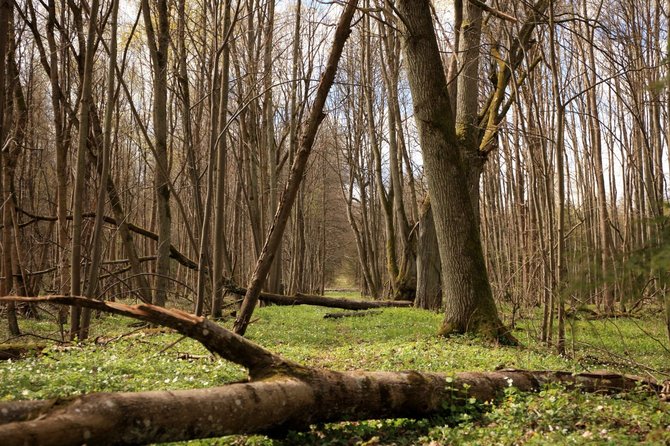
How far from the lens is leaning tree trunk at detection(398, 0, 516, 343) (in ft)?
26.4

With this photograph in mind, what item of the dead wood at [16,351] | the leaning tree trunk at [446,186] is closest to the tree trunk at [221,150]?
the leaning tree trunk at [446,186]

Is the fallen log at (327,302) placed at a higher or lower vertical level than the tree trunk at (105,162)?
lower

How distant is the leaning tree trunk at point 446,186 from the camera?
805 centimetres

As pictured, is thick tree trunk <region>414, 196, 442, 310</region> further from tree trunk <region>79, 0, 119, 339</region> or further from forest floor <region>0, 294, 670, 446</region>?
tree trunk <region>79, 0, 119, 339</region>

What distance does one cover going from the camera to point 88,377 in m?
4.48

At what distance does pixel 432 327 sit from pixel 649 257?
7281 mm

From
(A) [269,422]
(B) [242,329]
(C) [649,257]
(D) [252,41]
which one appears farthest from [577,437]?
(D) [252,41]

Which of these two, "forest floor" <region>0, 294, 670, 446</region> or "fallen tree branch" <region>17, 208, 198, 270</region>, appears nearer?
"forest floor" <region>0, 294, 670, 446</region>

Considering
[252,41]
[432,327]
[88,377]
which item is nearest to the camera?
[88,377]

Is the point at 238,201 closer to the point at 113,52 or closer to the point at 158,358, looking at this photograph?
the point at 113,52

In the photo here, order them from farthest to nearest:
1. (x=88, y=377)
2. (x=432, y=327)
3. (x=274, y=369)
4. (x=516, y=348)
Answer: (x=432, y=327) < (x=516, y=348) < (x=88, y=377) < (x=274, y=369)

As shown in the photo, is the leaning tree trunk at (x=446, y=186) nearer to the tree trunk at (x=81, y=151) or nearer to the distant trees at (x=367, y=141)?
the distant trees at (x=367, y=141)

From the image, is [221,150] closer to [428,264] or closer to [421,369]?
[421,369]

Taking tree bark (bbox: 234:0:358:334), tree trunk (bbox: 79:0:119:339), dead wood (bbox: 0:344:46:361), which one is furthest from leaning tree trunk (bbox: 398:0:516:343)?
dead wood (bbox: 0:344:46:361)
